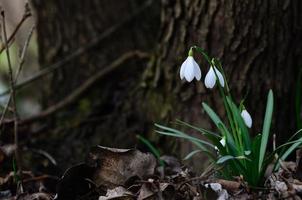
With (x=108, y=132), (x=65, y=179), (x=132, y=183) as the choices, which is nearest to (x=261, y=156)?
(x=132, y=183)

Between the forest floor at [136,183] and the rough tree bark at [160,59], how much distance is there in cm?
61

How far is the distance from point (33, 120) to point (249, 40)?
1552 millimetres

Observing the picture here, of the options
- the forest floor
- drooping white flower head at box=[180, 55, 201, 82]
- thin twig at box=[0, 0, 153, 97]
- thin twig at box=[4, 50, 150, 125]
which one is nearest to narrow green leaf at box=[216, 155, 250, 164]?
the forest floor

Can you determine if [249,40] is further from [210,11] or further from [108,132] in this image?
[108,132]

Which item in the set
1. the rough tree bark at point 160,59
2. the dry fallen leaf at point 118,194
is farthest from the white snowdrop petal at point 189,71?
the rough tree bark at point 160,59

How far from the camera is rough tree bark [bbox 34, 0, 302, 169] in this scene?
3.02 metres

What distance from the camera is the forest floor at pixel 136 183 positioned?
7.47ft

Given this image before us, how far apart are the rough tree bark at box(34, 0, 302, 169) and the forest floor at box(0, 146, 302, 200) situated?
24.2 inches

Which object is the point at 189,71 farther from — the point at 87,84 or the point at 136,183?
the point at 87,84

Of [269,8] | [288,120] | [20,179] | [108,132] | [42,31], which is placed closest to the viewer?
[20,179]

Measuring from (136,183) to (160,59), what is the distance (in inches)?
43.3

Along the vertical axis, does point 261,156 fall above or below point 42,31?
below

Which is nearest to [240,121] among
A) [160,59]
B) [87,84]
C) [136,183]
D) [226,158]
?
[226,158]

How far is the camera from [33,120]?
3816mm
